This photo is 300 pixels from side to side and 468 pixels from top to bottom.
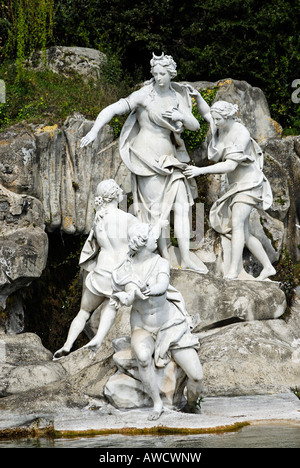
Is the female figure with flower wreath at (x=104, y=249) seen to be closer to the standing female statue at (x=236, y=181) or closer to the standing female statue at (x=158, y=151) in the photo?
the standing female statue at (x=158, y=151)

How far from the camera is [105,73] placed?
17.1 m

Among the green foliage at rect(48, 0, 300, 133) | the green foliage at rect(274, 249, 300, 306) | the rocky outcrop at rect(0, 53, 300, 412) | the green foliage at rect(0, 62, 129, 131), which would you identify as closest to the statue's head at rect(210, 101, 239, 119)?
the rocky outcrop at rect(0, 53, 300, 412)

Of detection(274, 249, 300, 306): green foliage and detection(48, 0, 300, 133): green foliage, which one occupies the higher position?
detection(48, 0, 300, 133): green foliage

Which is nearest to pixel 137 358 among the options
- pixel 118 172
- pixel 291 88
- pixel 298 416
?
pixel 298 416

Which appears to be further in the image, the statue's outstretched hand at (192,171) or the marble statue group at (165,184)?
the statue's outstretched hand at (192,171)

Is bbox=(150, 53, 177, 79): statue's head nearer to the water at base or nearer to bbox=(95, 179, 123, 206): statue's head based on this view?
bbox=(95, 179, 123, 206): statue's head

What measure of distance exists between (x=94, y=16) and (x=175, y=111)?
22.8ft

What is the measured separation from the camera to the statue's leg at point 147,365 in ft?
30.3

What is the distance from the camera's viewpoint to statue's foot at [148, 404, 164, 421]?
920 centimetres

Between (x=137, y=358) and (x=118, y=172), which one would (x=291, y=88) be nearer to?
(x=118, y=172)

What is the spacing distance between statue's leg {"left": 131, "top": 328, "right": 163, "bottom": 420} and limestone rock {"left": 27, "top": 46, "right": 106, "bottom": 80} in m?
8.54

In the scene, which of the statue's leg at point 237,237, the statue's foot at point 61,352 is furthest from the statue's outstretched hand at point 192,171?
the statue's foot at point 61,352

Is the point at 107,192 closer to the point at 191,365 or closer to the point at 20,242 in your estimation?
the point at 20,242

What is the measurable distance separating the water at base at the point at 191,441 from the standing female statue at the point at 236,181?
3975 millimetres
